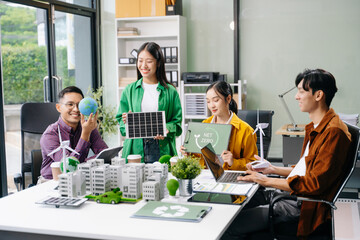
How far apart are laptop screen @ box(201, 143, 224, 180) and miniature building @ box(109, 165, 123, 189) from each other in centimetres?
43

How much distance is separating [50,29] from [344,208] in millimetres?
3608

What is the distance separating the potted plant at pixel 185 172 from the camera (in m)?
2.08

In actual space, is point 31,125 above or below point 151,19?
below

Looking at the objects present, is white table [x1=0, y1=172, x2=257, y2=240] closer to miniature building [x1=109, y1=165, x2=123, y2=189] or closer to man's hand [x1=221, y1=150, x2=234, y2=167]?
miniature building [x1=109, y1=165, x2=123, y2=189]

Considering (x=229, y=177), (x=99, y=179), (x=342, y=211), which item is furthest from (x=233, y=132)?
(x=342, y=211)

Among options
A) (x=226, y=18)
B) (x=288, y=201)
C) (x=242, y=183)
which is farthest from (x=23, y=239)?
(x=226, y=18)

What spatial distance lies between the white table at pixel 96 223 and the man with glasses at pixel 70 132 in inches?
24.6

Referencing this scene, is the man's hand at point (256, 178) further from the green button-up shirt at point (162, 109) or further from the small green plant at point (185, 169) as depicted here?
the green button-up shirt at point (162, 109)

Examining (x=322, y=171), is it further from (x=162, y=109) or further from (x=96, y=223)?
(x=162, y=109)

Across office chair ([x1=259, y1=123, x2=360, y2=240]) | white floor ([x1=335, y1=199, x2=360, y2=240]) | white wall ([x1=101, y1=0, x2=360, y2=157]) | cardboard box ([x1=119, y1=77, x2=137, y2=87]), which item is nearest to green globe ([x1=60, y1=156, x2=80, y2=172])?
office chair ([x1=259, y1=123, x2=360, y2=240])

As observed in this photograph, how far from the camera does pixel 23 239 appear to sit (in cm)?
179

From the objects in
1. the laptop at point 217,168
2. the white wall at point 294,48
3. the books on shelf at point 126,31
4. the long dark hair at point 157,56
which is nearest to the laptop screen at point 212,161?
the laptop at point 217,168

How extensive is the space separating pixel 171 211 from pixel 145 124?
1.11m

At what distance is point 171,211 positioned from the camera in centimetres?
185
